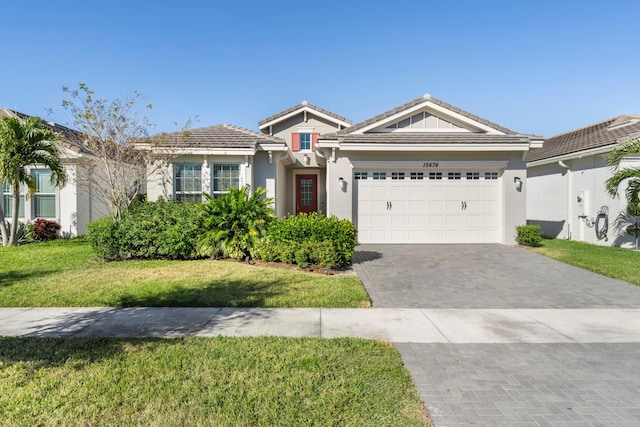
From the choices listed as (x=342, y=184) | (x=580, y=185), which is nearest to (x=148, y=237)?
(x=342, y=184)

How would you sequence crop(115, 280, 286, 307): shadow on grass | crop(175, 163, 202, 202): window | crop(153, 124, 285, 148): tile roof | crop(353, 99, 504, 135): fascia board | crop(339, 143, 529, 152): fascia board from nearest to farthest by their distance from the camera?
crop(115, 280, 286, 307): shadow on grass < crop(339, 143, 529, 152): fascia board < crop(153, 124, 285, 148): tile roof < crop(175, 163, 202, 202): window < crop(353, 99, 504, 135): fascia board

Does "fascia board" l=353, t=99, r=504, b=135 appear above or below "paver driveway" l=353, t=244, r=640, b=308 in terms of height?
above

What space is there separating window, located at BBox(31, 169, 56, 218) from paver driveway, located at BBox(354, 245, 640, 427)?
13.5 meters

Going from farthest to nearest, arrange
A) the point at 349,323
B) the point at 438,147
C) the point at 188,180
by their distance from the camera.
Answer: the point at 188,180
the point at 438,147
the point at 349,323

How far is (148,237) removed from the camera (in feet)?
31.9

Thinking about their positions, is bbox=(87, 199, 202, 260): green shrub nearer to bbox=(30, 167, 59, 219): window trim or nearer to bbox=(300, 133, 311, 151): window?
bbox=(30, 167, 59, 219): window trim

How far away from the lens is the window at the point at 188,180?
42.8 ft

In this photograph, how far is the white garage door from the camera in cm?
1320

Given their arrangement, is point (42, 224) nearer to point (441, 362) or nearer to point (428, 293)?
point (428, 293)

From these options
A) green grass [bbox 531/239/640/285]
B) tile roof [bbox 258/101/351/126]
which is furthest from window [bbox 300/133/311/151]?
green grass [bbox 531/239/640/285]

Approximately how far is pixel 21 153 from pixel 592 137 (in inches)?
869

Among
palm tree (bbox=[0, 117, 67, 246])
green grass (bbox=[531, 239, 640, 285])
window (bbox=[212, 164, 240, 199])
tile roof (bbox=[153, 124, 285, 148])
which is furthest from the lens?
window (bbox=[212, 164, 240, 199])

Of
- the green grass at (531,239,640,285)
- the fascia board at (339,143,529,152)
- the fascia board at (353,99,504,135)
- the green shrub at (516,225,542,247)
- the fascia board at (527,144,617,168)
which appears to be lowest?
the green grass at (531,239,640,285)

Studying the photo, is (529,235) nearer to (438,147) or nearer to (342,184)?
(438,147)
